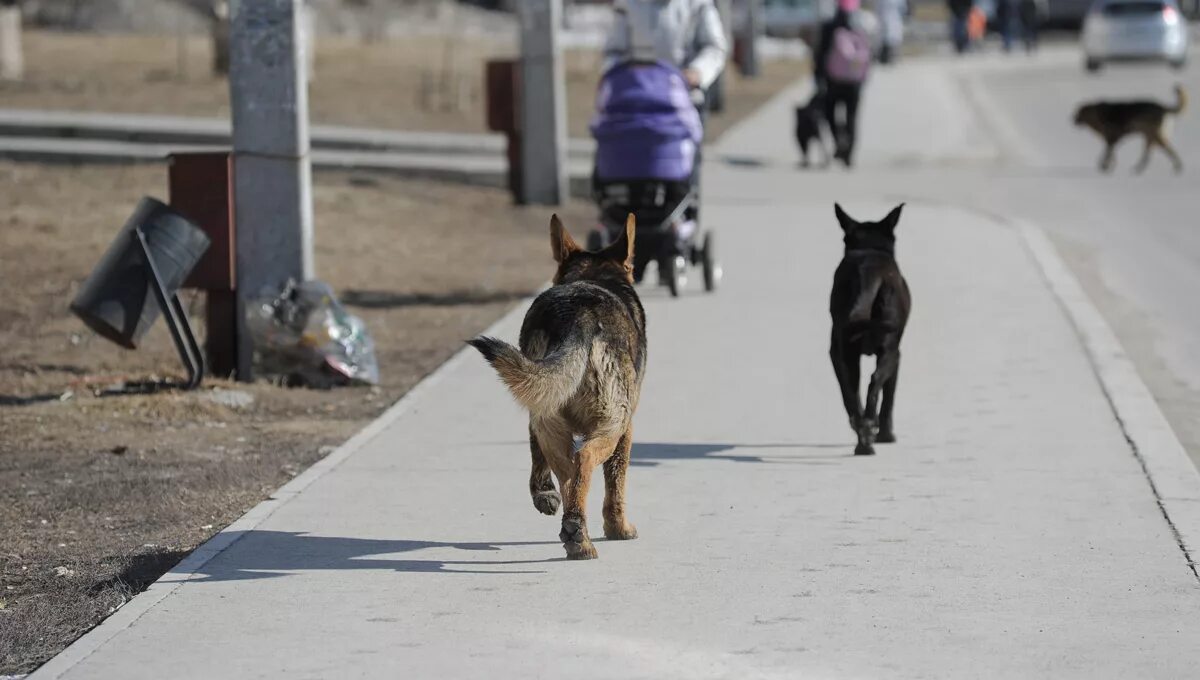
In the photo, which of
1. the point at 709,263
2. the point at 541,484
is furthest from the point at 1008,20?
the point at 541,484

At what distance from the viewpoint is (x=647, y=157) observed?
12.0m

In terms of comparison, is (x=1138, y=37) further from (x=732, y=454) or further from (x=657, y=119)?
(x=732, y=454)

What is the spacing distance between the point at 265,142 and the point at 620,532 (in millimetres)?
4101

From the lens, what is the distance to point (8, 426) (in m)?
9.28

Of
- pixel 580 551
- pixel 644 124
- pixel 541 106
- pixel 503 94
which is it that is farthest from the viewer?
pixel 503 94

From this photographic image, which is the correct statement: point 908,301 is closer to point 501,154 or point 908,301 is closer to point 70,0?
point 501,154

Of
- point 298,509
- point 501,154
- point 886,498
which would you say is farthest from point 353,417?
point 501,154

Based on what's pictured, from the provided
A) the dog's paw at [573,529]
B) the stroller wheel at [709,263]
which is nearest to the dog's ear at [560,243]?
the dog's paw at [573,529]

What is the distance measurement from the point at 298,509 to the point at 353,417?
235cm

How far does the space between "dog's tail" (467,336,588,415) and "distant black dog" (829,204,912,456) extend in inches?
79.7

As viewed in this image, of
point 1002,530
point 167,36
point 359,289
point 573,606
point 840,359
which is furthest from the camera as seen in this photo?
point 167,36

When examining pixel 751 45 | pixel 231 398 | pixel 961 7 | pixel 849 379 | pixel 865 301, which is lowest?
pixel 231 398

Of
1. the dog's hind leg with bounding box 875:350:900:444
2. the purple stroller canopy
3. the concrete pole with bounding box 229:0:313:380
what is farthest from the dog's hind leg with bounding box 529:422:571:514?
the purple stroller canopy

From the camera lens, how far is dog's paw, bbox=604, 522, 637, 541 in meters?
6.95
